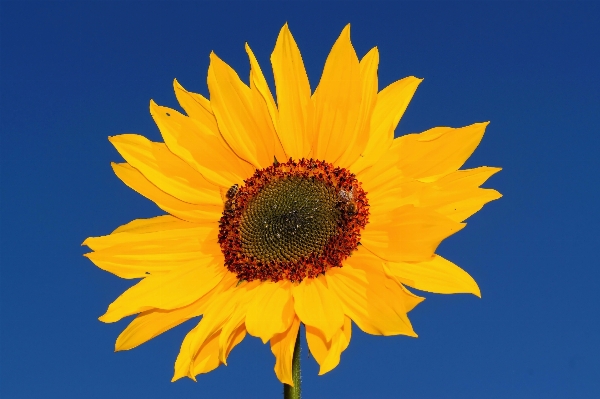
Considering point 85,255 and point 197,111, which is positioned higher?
point 197,111

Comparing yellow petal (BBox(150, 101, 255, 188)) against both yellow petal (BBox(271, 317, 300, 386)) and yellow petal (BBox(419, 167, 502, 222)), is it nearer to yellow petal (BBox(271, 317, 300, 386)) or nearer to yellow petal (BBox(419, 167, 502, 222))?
yellow petal (BBox(271, 317, 300, 386))

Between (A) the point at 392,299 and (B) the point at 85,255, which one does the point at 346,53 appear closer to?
(A) the point at 392,299

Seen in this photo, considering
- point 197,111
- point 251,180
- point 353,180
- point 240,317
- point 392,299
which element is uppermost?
point 197,111

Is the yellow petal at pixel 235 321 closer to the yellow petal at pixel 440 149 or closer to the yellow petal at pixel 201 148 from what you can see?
the yellow petal at pixel 201 148

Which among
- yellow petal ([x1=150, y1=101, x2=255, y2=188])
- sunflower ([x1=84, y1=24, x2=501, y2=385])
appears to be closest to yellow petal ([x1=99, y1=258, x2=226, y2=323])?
sunflower ([x1=84, y1=24, x2=501, y2=385])

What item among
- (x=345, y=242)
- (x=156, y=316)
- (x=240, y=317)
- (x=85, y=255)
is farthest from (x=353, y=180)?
(x=85, y=255)
